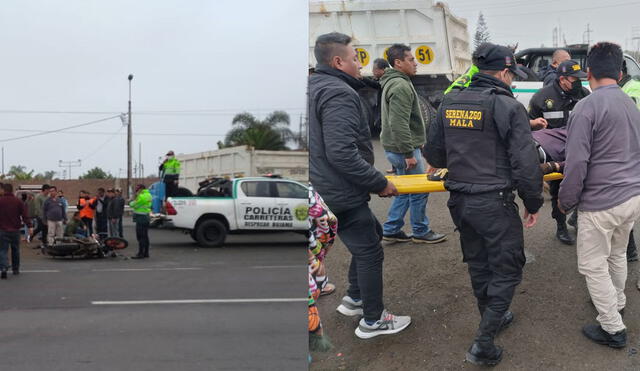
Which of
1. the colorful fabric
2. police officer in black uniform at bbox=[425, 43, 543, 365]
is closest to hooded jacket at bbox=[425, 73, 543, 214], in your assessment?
police officer in black uniform at bbox=[425, 43, 543, 365]

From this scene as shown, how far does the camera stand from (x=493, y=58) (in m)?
1.75

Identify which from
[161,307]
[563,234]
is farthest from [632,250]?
[161,307]

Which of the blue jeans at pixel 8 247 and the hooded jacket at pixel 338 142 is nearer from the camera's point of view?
the hooded jacket at pixel 338 142

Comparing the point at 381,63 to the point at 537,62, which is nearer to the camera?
the point at 381,63

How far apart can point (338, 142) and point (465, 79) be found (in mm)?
438

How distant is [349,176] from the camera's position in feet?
5.28

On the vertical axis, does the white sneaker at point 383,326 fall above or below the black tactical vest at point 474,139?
below

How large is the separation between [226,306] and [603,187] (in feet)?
4.21

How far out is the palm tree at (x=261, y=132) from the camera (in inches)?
66.4

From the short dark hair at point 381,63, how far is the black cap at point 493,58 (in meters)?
0.26

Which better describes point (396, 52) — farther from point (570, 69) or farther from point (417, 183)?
point (570, 69)

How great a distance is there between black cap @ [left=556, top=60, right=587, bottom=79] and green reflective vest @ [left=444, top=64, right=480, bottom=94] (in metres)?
0.36

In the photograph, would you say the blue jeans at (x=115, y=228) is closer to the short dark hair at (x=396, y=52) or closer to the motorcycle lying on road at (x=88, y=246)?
the motorcycle lying on road at (x=88, y=246)

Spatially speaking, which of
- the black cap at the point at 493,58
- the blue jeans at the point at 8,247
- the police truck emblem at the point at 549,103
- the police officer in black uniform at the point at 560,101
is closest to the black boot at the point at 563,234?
the police officer in black uniform at the point at 560,101
